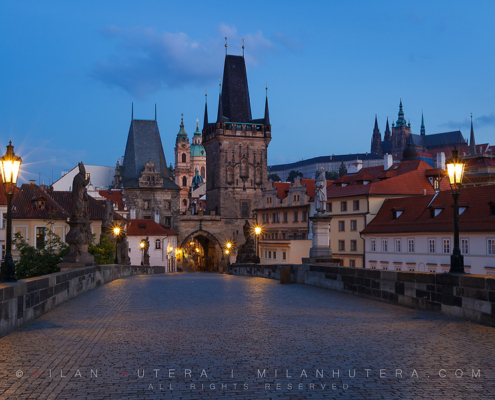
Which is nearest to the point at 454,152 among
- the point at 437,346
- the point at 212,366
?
the point at 437,346

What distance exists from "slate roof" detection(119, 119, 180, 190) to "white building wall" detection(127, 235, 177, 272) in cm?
1344

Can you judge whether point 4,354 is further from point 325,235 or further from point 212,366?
point 325,235

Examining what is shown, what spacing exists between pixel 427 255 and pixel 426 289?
35844mm

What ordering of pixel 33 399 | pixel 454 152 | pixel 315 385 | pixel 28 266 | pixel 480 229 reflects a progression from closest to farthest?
1. pixel 33 399
2. pixel 315 385
3. pixel 454 152
4. pixel 28 266
5. pixel 480 229

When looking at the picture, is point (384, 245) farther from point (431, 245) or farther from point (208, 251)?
point (208, 251)

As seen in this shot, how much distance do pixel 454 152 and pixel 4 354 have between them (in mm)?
9796

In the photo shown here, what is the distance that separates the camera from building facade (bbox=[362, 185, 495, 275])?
139 ft

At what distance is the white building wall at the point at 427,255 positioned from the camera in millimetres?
41812

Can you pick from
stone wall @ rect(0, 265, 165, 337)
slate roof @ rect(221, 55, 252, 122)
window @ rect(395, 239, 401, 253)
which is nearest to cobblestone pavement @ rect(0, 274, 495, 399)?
stone wall @ rect(0, 265, 165, 337)

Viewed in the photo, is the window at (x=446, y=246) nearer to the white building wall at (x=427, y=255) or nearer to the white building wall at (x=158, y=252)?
the white building wall at (x=427, y=255)

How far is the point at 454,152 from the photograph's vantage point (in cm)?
1322

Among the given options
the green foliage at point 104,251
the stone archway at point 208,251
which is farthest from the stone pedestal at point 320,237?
the stone archway at point 208,251

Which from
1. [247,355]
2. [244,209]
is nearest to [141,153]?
[244,209]

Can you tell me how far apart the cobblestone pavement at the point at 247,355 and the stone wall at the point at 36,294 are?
0.24 m
